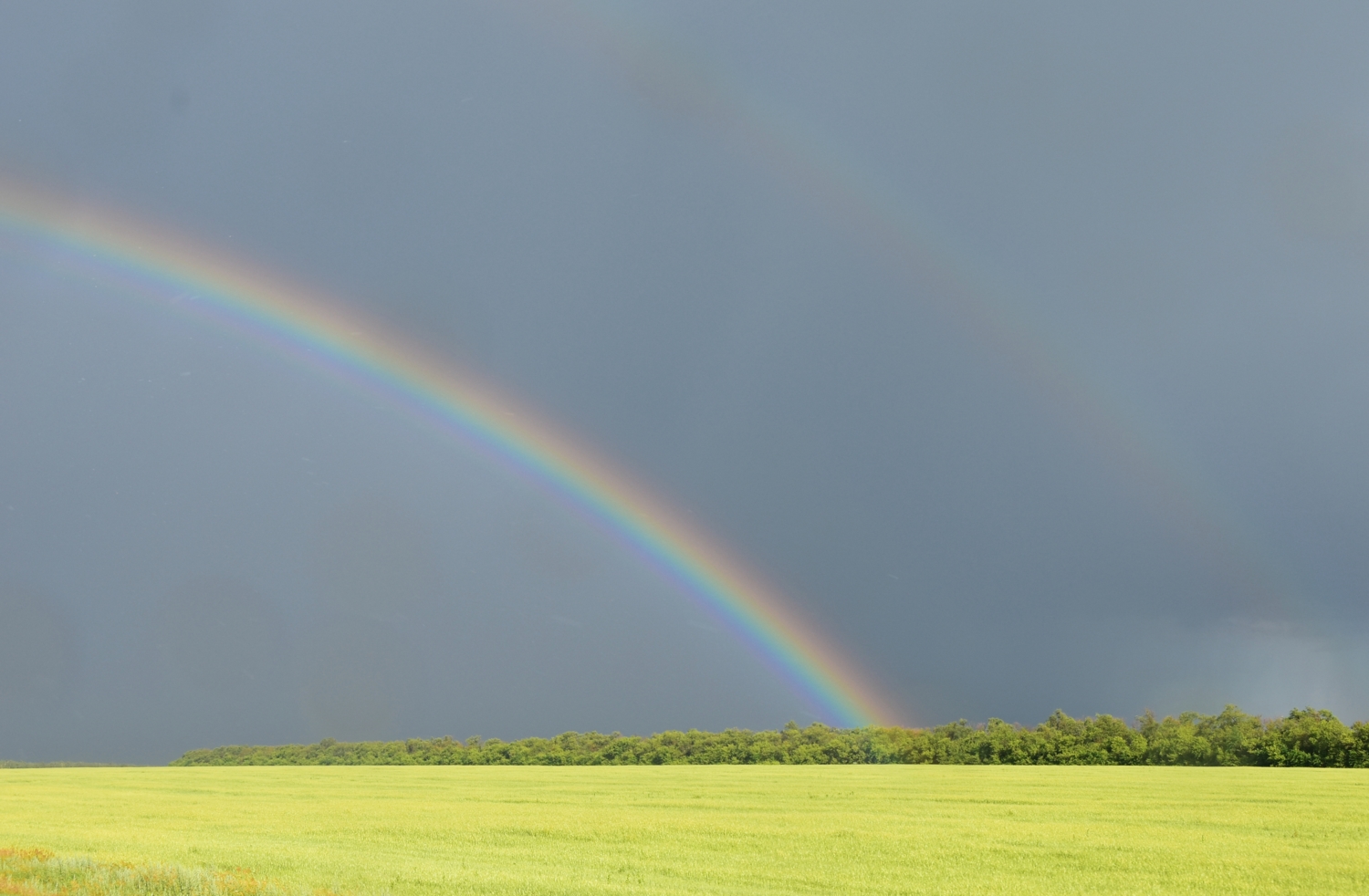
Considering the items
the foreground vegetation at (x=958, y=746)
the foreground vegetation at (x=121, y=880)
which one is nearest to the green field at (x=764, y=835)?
the foreground vegetation at (x=121, y=880)

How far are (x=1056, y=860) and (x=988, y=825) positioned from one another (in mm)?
8005

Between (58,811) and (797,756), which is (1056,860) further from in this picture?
(797,756)

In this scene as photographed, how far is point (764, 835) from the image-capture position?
31.5 meters

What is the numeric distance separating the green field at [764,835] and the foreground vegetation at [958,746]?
2811cm

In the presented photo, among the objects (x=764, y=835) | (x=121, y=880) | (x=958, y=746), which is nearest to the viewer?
(x=121, y=880)

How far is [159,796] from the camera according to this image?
5638 centimetres

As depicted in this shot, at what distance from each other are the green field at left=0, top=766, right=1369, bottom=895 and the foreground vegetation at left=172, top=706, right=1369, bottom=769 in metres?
28.1

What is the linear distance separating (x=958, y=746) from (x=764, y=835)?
7437 cm

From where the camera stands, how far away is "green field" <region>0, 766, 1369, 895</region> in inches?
907

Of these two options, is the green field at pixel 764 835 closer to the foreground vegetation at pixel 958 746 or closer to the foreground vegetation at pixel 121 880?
the foreground vegetation at pixel 121 880

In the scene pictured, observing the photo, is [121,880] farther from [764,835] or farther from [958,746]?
[958,746]

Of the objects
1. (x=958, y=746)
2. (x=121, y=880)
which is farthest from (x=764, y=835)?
(x=958, y=746)

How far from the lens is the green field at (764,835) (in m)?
23.0

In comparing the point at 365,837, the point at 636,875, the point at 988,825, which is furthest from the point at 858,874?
the point at 365,837
